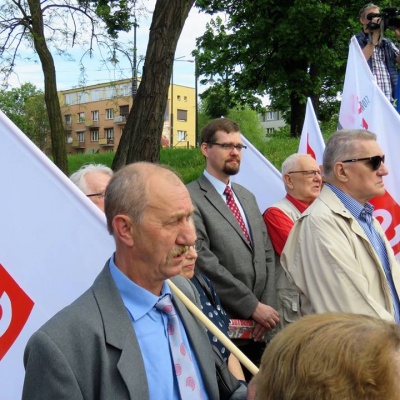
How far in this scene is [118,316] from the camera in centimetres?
185

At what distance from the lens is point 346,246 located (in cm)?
298

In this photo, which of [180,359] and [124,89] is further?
[124,89]

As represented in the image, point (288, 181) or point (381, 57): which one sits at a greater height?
point (381, 57)

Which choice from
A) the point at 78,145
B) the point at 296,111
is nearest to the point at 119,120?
the point at 78,145

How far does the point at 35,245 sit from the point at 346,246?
1.49m

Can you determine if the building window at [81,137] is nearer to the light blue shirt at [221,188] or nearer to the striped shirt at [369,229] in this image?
the light blue shirt at [221,188]

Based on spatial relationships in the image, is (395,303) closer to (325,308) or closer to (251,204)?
(325,308)

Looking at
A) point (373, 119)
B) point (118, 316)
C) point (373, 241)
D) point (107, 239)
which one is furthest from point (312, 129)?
point (118, 316)

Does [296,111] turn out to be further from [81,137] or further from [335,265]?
[81,137]

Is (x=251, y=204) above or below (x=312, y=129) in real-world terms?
below

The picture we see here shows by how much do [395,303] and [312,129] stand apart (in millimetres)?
2556

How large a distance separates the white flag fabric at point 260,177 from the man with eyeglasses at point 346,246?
5.74ft

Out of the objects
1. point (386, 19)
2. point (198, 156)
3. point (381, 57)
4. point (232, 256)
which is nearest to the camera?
point (232, 256)

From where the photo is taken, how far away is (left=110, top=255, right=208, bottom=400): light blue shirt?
6.18ft
